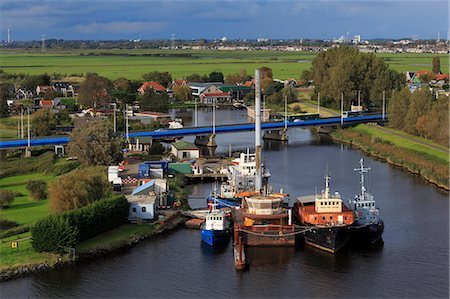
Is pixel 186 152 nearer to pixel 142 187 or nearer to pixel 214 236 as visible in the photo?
pixel 142 187

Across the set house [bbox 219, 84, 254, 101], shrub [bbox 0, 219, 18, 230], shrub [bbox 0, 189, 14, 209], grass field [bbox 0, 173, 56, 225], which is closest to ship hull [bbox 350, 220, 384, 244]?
grass field [bbox 0, 173, 56, 225]

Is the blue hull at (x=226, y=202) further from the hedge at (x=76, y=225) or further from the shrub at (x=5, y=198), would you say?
the shrub at (x=5, y=198)

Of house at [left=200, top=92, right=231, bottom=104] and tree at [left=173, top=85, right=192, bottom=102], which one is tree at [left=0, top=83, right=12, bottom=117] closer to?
tree at [left=173, top=85, right=192, bottom=102]

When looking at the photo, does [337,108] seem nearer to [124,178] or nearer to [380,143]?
[380,143]

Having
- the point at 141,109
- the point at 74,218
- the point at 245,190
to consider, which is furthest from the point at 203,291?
the point at 141,109

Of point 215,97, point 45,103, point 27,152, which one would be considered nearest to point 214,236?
point 27,152

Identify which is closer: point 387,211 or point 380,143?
point 387,211
